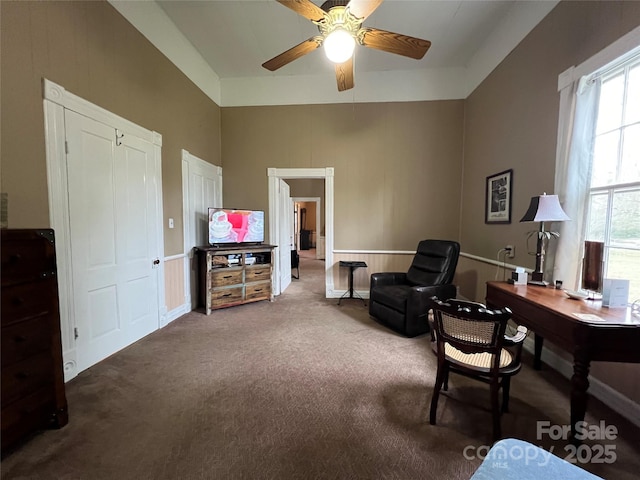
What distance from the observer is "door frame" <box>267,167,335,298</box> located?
14.5ft

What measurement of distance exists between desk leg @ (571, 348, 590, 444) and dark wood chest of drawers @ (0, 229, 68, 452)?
9.63 feet

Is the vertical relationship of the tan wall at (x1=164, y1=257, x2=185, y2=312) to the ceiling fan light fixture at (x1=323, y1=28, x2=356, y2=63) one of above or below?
below

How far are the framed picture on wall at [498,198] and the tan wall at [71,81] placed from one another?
407 cm

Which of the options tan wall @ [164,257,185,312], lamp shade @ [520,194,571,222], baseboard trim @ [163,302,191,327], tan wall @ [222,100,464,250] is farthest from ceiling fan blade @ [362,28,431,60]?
baseboard trim @ [163,302,191,327]

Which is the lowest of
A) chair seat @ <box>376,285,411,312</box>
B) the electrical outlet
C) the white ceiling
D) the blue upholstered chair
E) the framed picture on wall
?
chair seat @ <box>376,285,411,312</box>

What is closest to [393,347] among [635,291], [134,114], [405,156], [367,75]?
[635,291]

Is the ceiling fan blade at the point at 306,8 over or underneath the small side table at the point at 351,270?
over

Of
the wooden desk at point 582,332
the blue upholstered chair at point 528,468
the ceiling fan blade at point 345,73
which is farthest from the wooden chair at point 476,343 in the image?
the ceiling fan blade at point 345,73

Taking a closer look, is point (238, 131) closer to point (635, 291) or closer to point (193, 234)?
point (193, 234)

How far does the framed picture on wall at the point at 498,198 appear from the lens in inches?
118

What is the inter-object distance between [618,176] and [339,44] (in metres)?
2.23

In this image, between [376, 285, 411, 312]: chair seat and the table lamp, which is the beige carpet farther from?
the table lamp

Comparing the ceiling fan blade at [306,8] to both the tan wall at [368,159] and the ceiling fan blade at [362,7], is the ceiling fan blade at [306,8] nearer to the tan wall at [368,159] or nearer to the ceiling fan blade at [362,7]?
the ceiling fan blade at [362,7]

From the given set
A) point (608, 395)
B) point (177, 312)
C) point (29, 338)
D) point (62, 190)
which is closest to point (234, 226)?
point (177, 312)
